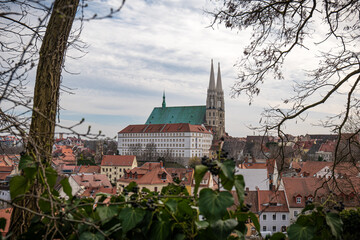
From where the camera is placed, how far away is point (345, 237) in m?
1.81

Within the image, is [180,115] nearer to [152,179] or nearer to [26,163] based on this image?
[152,179]

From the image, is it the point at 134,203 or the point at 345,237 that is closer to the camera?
the point at 134,203

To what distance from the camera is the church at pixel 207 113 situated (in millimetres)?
81000

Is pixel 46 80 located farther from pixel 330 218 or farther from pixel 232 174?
pixel 330 218

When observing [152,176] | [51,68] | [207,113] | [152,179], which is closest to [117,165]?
[152,176]

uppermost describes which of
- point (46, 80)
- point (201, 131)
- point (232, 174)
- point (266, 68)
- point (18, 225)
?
point (201, 131)

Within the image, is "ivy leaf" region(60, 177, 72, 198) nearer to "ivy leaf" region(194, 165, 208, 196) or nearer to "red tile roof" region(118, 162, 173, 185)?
"ivy leaf" region(194, 165, 208, 196)

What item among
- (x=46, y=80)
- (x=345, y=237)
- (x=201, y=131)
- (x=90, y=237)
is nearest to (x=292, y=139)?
(x=345, y=237)

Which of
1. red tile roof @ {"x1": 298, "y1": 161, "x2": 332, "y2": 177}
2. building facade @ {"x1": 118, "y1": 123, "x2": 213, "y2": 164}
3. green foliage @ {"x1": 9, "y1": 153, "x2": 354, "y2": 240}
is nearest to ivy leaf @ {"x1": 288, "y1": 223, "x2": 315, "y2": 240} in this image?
green foliage @ {"x1": 9, "y1": 153, "x2": 354, "y2": 240}

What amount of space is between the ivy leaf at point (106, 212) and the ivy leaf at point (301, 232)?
0.75 meters

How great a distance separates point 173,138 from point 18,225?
73.7 m

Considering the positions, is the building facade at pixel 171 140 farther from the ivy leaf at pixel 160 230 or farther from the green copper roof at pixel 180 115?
the ivy leaf at pixel 160 230

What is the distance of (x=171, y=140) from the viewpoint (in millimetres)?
76125

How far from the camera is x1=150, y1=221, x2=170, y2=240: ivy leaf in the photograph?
1445 mm
